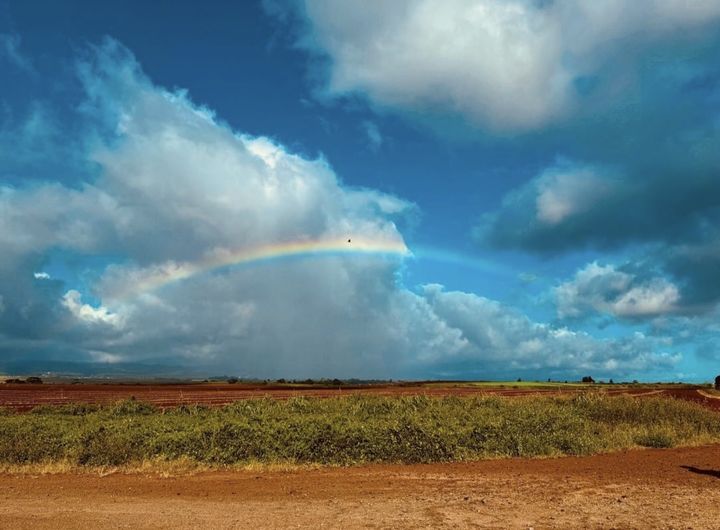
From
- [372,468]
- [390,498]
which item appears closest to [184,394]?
[372,468]

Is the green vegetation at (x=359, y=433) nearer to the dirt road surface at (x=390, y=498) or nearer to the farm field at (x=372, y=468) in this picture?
the farm field at (x=372, y=468)

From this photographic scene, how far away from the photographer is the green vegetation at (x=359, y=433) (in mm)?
24797

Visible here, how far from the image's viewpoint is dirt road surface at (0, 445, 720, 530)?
1449cm

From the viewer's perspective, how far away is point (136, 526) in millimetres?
14031

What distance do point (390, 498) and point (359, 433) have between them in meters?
10.5

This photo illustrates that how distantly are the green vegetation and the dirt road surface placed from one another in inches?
82.7

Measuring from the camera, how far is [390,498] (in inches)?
679

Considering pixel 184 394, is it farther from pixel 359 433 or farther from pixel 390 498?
pixel 390 498

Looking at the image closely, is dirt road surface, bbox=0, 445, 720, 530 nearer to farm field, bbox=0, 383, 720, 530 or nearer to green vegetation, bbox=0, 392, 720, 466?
farm field, bbox=0, 383, 720, 530

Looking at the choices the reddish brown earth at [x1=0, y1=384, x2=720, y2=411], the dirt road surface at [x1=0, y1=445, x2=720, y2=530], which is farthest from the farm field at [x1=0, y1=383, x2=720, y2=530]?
the reddish brown earth at [x1=0, y1=384, x2=720, y2=411]

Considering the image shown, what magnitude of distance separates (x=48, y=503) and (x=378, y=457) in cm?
1276

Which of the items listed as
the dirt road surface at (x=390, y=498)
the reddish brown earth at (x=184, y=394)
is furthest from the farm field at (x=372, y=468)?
the reddish brown earth at (x=184, y=394)

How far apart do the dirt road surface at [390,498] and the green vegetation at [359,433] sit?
6.89 feet

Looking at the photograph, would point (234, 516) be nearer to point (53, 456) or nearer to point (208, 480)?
point (208, 480)
